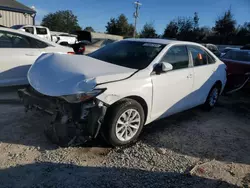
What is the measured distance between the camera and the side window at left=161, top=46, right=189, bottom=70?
13.9 feet

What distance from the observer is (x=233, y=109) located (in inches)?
242

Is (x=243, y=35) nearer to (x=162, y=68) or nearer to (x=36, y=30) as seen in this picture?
(x=36, y=30)

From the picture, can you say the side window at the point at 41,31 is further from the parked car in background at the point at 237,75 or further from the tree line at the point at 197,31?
the tree line at the point at 197,31

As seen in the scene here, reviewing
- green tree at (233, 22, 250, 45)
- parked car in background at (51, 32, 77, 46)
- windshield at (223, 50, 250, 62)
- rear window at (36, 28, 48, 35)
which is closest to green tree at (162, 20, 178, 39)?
green tree at (233, 22, 250, 45)

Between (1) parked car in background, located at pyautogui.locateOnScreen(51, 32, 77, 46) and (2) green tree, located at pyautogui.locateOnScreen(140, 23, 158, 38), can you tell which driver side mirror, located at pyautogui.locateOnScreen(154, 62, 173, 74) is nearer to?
(1) parked car in background, located at pyautogui.locateOnScreen(51, 32, 77, 46)

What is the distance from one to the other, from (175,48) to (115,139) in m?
2.06

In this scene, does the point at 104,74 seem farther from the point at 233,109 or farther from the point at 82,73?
the point at 233,109

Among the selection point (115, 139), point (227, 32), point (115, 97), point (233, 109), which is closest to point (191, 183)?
point (115, 139)

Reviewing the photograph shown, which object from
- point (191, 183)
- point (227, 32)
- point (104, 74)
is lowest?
point (191, 183)

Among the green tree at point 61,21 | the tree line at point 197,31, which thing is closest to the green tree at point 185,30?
the tree line at point 197,31

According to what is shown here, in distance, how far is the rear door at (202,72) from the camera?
4.84 m

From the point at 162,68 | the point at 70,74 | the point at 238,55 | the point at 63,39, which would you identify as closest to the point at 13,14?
the point at 63,39

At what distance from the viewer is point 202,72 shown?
196 inches

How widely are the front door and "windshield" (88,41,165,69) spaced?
0.80ft
